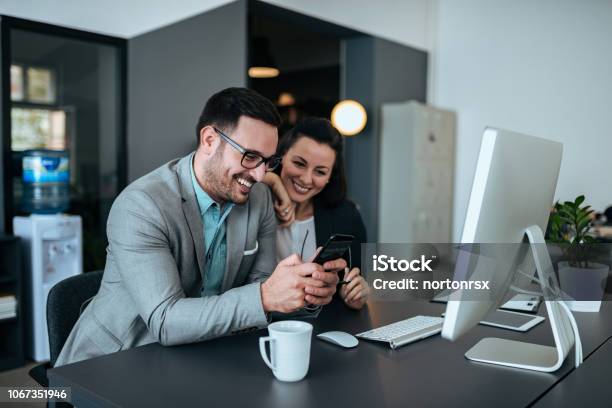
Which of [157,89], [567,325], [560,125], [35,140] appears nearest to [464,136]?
[560,125]

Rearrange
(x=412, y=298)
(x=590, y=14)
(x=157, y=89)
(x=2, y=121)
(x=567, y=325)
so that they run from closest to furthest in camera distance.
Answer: (x=567, y=325) < (x=412, y=298) < (x=2, y=121) < (x=157, y=89) < (x=590, y=14)

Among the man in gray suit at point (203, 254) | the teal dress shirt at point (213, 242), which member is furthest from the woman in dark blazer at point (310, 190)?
the teal dress shirt at point (213, 242)

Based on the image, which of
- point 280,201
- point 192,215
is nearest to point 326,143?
point 280,201

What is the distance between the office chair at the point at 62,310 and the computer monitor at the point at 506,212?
3.58ft

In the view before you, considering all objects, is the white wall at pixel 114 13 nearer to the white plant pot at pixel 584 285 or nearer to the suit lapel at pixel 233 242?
the suit lapel at pixel 233 242

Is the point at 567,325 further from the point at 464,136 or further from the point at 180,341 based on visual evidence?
the point at 464,136

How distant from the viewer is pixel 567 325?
1.45 meters

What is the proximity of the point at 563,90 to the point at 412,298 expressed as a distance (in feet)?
13.5

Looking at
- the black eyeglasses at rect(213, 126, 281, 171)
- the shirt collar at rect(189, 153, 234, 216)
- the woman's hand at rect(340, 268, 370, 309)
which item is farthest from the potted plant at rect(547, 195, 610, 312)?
the shirt collar at rect(189, 153, 234, 216)

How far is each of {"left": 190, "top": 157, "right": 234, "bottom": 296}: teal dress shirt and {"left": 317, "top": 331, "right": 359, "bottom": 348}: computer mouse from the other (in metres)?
0.44

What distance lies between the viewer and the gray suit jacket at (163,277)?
4.43ft

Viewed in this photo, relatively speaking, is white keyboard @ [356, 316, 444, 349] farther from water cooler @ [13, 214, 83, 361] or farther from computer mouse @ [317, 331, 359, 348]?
water cooler @ [13, 214, 83, 361]

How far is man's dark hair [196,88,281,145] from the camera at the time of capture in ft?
5.38

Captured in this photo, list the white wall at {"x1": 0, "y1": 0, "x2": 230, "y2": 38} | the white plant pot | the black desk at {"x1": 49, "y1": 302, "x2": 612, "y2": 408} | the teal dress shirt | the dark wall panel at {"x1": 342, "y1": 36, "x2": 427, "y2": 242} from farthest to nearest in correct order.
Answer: the dark wall panel at {"x1": 342, "y1": 36, "x2": 427, "y2": 242} < the white wall at {"x1": 0, "y1": 0, "x2": 230, "y2": 38} < the white plant pot < the teal dress shirt < the black desk at {"x1": 49, "y1": 302, "x2": 612, "y2": 408}
